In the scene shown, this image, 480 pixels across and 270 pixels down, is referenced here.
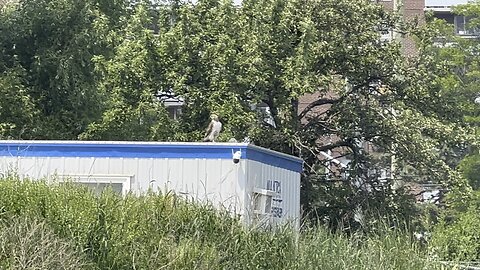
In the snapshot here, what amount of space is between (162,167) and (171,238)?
116 inches

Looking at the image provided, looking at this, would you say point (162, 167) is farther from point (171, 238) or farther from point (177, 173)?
point (171, 238)

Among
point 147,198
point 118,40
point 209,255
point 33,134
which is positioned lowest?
point 209,255

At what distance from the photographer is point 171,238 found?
10.3m

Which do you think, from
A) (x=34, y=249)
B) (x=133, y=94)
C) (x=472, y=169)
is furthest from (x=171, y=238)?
(x=472, y=169)

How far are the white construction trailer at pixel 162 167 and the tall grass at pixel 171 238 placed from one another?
5.33 ft

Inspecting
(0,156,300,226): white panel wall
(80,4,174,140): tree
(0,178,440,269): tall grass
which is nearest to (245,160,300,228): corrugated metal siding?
(0,156,300,226): white panel wall

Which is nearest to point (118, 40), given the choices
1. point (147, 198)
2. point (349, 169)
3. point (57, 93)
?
point (57, 93)

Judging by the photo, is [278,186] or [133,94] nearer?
[278,186]

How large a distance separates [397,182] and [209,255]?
14.7 meters

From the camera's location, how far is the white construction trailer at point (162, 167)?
1283cm

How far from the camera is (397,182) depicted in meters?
24.1

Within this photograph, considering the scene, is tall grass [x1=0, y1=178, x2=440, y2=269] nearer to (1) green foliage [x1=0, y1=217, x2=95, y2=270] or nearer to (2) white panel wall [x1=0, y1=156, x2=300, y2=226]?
(1) green foliage [x1=0, y1=217, x2=95, y2=270]

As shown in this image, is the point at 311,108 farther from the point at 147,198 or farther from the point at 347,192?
the point at 147,198

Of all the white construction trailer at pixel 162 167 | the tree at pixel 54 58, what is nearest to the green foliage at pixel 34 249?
the white construction trailer at pixel 162 167
